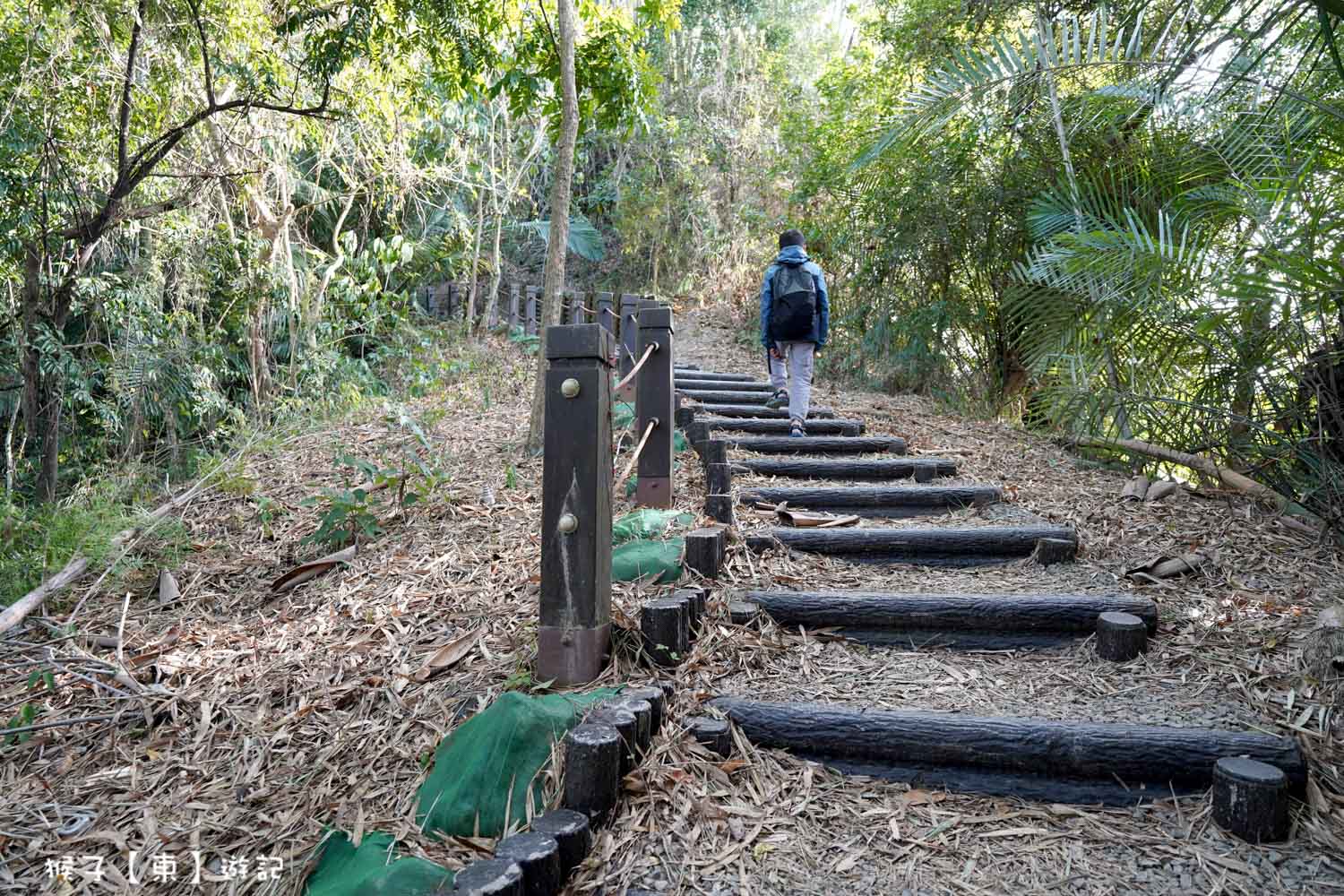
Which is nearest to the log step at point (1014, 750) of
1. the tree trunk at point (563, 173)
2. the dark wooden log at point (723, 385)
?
the tree trunk at point (563, 173)

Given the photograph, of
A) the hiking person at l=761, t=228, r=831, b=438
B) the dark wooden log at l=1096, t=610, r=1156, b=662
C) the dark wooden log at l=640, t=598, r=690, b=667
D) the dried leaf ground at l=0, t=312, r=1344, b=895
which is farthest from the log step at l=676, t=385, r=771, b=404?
the dark wooden log at l=640, t=598, r=690, b=667

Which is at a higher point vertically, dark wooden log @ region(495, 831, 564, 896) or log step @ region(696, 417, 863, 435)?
log step @ region(696, 417, 863, 435)

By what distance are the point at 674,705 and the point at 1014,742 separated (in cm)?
101

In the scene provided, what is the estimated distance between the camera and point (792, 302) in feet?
19.3

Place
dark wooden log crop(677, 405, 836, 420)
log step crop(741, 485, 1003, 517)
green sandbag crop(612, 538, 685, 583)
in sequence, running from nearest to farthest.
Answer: green sandbag crop(612, 538, 685, 583), log step crop(741, 485, 1003, 517), dark wooden log crop(677, 405, 836, 420)

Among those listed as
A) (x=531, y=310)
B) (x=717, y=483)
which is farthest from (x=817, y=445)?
(x=531, y=310)

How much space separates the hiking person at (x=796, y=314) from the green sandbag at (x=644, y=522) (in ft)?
7.37

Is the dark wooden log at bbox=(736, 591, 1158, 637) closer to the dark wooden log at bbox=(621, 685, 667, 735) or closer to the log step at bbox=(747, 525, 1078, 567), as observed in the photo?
the log step at bbox=(747, 525, 1078, 567)

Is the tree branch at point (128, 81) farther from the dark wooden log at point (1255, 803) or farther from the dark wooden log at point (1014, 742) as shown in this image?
the dark wooden log at point (1255, 803)

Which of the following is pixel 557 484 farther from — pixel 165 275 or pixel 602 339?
pixel 165 275

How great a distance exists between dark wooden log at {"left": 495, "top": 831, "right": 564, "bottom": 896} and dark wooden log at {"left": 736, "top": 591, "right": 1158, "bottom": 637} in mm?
1445

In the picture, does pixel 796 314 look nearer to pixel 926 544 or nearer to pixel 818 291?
pixel 818 291

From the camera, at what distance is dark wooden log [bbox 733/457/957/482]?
5035mm

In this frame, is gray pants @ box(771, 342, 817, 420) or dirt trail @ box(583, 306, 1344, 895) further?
gray pants @ box(771, 342, 817, 420)
